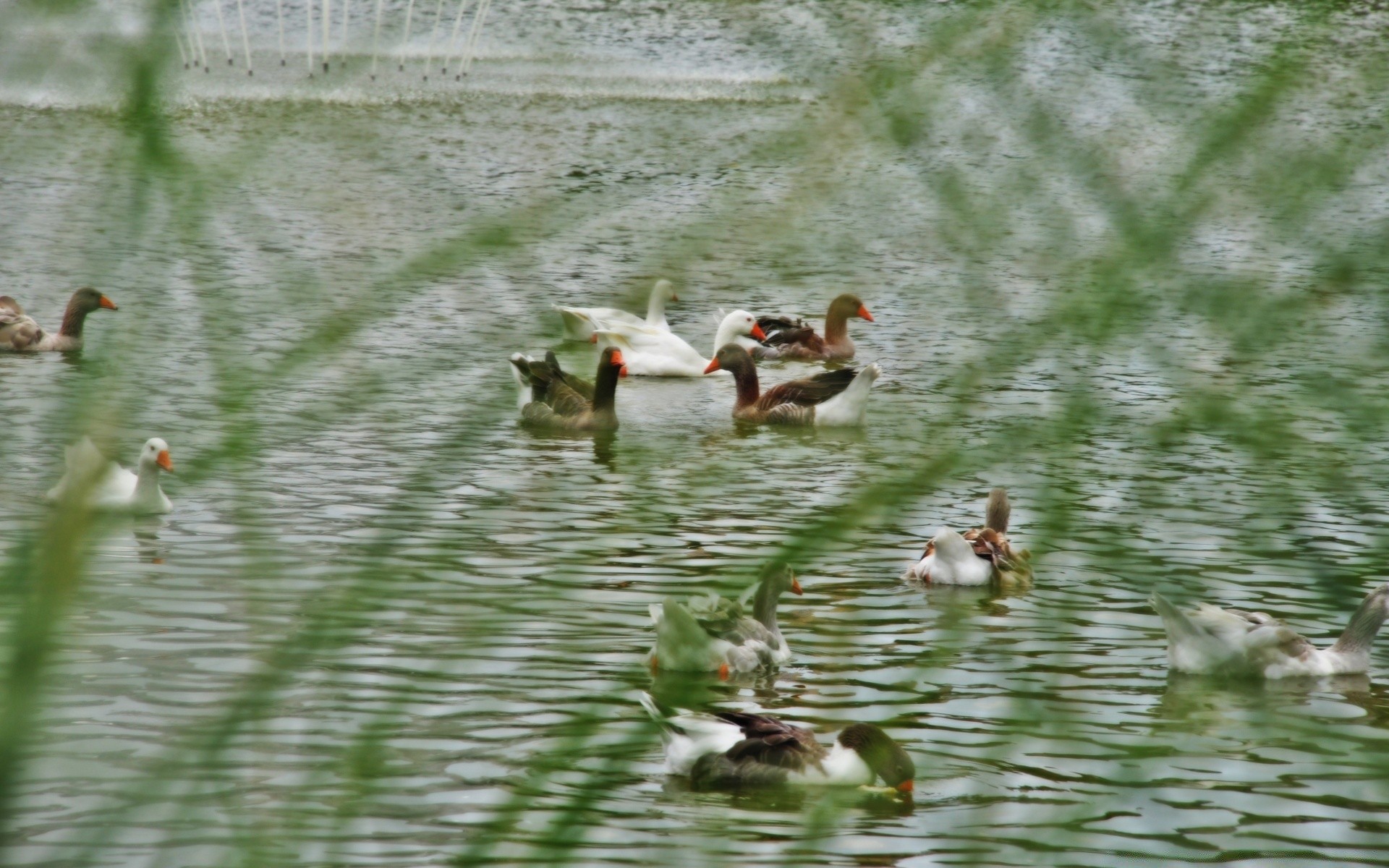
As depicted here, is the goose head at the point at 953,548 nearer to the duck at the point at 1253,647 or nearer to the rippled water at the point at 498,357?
the duck at the point at 1253,647

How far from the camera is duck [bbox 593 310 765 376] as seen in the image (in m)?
15.4

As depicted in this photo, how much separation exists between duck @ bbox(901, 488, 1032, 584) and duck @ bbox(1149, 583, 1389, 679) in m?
1.18

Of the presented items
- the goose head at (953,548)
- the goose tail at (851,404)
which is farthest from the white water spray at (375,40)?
the goose tail at (851,404)

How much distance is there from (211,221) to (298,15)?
53cm

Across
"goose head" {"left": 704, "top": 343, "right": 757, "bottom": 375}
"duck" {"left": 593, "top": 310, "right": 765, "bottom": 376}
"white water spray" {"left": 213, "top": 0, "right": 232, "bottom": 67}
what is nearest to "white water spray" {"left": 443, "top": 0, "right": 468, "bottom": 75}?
"white water spray" {"left": 213, "top": 0, "right": 232, "bottom": 67}

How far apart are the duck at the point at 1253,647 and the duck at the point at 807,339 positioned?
8390 mm

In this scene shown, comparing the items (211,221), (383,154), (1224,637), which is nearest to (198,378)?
(211,221)

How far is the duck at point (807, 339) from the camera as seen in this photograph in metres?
16.1

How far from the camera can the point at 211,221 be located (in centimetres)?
138

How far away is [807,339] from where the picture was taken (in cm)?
1633

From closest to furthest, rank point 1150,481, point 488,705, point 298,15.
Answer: point 298,15 < point 1150,481 < point 488,705

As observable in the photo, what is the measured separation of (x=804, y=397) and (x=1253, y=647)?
20.7ft

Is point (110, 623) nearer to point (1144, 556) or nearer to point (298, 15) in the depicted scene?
point (298, 15)

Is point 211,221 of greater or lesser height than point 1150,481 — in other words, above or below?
above
